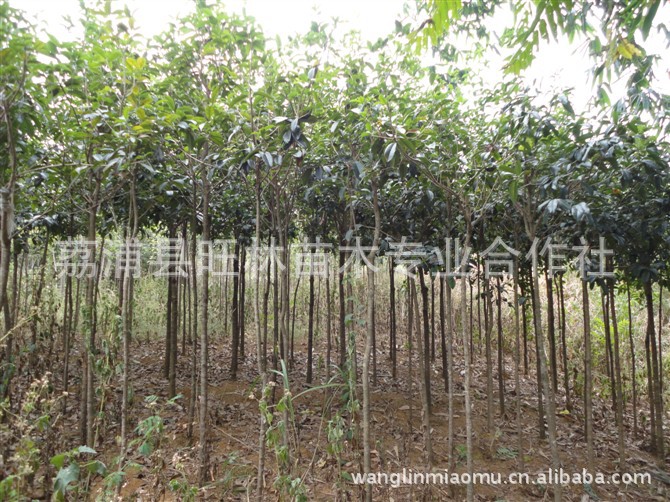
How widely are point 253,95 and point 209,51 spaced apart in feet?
1.13

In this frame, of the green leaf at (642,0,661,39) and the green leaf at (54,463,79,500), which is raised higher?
the green leaf at (642,0,661,39)

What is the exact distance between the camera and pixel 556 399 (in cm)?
631

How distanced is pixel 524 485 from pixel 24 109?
4662mm

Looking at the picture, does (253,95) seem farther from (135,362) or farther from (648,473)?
(135,362)

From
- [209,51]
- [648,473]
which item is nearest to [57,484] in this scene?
[209,51]

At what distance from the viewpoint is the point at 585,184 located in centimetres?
285

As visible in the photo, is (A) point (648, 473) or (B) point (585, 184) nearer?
(B) point (585, 184)

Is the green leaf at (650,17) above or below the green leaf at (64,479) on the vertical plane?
above

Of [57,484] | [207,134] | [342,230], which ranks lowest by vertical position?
[57,484]

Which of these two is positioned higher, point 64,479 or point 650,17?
point 650,17

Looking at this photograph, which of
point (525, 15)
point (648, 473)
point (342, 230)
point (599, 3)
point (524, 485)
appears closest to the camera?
point (599, 3)

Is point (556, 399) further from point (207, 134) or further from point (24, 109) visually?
point (24, 109)

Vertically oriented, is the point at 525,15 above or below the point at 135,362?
above

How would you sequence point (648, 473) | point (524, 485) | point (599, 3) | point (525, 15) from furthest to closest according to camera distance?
1. point (648, 473)
2. point (524, 485)
3. point (525, 15)
4. point (599, 3)
